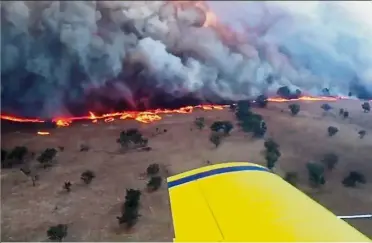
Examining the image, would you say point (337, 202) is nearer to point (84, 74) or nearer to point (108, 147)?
point (108, 147)

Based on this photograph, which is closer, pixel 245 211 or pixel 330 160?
pixel 245 211

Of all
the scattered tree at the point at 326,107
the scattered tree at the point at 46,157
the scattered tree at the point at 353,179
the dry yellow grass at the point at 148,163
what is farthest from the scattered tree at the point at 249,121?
the scattered tree at the point at 46,157

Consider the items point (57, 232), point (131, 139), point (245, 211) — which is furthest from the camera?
point (131, 139)

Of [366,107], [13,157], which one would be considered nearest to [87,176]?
[13,157]

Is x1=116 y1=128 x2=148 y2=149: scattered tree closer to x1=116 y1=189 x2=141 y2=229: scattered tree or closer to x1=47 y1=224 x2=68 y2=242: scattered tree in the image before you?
x1=116 y1=189 x2=141 y2=229: scattered tree

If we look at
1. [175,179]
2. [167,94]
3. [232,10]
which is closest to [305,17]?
[232,10]

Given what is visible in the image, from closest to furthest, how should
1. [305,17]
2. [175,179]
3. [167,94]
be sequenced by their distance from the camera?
1. [175,179]
2. [305,17]
3. [167,94]

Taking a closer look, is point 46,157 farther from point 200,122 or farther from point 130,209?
point 200,122
